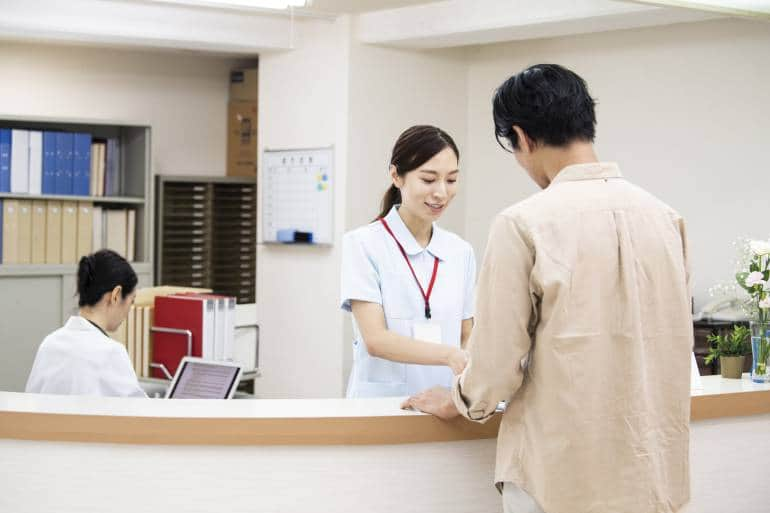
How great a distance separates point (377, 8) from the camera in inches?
223

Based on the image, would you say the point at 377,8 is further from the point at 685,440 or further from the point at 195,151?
the point at 685,440

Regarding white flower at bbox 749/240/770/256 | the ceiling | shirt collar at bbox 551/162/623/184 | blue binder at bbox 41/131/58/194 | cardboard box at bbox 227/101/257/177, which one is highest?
the ceiling

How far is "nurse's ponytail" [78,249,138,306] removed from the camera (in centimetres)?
338

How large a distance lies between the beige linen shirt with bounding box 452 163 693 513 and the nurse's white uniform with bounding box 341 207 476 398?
2.51 feet

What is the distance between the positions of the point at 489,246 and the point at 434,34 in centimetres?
389

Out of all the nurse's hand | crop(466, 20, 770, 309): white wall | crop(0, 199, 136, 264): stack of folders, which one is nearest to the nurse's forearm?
the nurse's hand

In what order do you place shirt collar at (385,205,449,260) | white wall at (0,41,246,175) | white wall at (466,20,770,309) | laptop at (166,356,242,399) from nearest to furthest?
shirt collar at (385,205,449,260)
laptop at (166,356,242,399)
white wall at (466,20,770,309)
white wall at (0,41,246,175)

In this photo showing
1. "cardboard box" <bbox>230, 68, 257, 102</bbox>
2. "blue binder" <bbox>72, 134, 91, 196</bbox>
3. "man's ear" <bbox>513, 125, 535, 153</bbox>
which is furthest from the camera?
"cardboard box" <bbox>230, 68, 257, 102</bbox>

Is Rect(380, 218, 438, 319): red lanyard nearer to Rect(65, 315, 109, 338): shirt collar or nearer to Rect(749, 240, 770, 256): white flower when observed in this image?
Rect(749, 240, 770, 256): white flower

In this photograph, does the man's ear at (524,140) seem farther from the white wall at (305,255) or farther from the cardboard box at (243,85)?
the cardboard box at (243,85)

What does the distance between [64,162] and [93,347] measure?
3.11 metres

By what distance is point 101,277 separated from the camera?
339cm

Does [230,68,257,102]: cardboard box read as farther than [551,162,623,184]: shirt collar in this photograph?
Yes

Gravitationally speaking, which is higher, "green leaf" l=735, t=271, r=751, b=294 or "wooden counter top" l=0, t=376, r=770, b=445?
"green leaf" l=735, t=271, r=751, b=294
